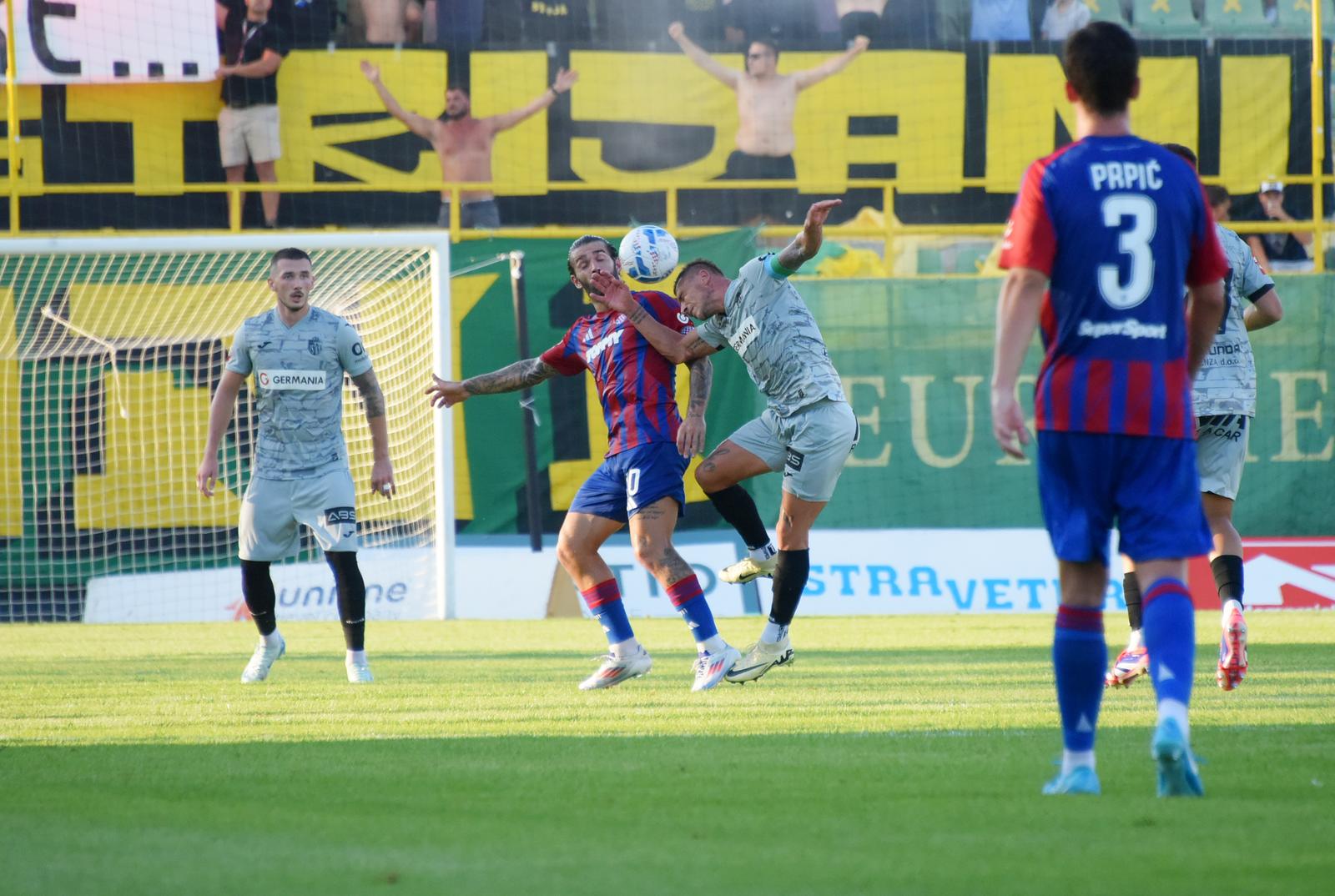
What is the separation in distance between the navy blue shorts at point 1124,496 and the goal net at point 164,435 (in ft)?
30.9

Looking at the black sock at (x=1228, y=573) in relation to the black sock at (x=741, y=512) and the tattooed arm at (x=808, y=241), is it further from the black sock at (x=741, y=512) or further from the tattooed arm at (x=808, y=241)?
the tattooed arm at (x=808, y=241)

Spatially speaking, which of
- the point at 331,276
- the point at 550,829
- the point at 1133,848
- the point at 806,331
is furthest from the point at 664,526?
the point at 331,276

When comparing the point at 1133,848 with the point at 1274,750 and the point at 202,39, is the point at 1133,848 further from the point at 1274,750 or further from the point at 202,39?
the point at 202,39

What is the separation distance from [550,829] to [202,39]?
1633cm

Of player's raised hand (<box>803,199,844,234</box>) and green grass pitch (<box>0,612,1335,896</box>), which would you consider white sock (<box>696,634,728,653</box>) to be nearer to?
green grass pitch (<box>0,612,1335,896</box>)

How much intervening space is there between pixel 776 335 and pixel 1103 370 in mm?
3537

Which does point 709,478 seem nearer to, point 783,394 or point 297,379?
point 783,394

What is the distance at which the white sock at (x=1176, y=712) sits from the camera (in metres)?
4.00

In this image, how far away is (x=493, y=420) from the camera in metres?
15.3

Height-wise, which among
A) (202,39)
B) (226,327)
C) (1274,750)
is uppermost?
(202,39)

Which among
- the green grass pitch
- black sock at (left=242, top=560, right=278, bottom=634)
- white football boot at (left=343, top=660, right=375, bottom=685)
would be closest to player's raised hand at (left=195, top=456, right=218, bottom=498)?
black sock at (left=242, top=560, right=278, bottom=634)

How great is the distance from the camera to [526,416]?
15.1m

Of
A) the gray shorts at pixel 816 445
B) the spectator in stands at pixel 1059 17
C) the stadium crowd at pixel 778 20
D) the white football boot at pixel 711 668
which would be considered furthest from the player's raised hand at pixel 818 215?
the spectator in stands at pixel 1059 17

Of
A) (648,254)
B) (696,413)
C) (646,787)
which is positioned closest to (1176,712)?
(646,787)
